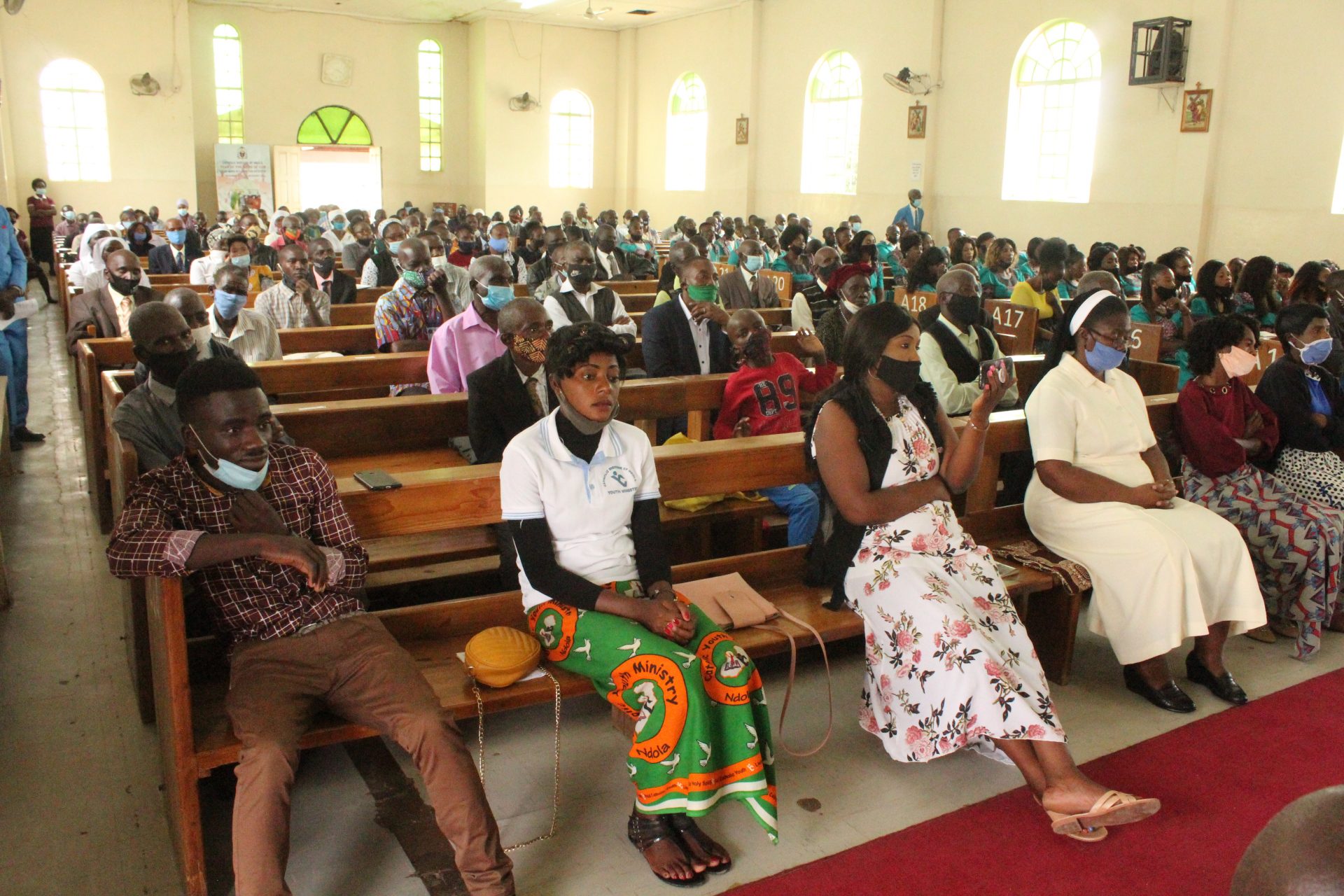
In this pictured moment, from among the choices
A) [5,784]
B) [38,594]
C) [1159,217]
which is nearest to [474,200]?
[1159,217]

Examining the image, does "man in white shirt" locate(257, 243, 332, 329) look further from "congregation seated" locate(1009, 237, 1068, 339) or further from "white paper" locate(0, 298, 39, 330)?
"congregation seated" locate(1009, 237, 1068, 339)

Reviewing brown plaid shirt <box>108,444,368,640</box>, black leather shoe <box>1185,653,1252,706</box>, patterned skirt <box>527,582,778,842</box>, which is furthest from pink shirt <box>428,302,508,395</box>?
black leather shoe <box>1185,653,1252,706</box>

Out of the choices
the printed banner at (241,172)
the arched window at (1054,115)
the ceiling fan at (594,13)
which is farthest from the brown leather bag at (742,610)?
the printed banner at (241,172)

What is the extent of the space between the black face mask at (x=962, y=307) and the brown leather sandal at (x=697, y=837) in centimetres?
285

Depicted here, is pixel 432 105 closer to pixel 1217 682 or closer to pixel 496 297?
pixel 496 297

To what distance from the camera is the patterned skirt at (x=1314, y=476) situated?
403 cm

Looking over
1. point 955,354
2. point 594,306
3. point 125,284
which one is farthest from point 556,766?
point 125,284

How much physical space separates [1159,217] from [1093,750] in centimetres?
1093

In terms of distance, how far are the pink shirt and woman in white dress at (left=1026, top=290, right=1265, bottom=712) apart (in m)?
2.27

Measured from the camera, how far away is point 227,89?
20.3 metres

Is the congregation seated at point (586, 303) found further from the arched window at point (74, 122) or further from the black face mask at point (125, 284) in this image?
the arched window at point (74, 122)

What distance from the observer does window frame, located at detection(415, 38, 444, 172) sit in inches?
866

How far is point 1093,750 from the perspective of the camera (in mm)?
3094

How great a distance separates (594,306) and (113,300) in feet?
10.5
